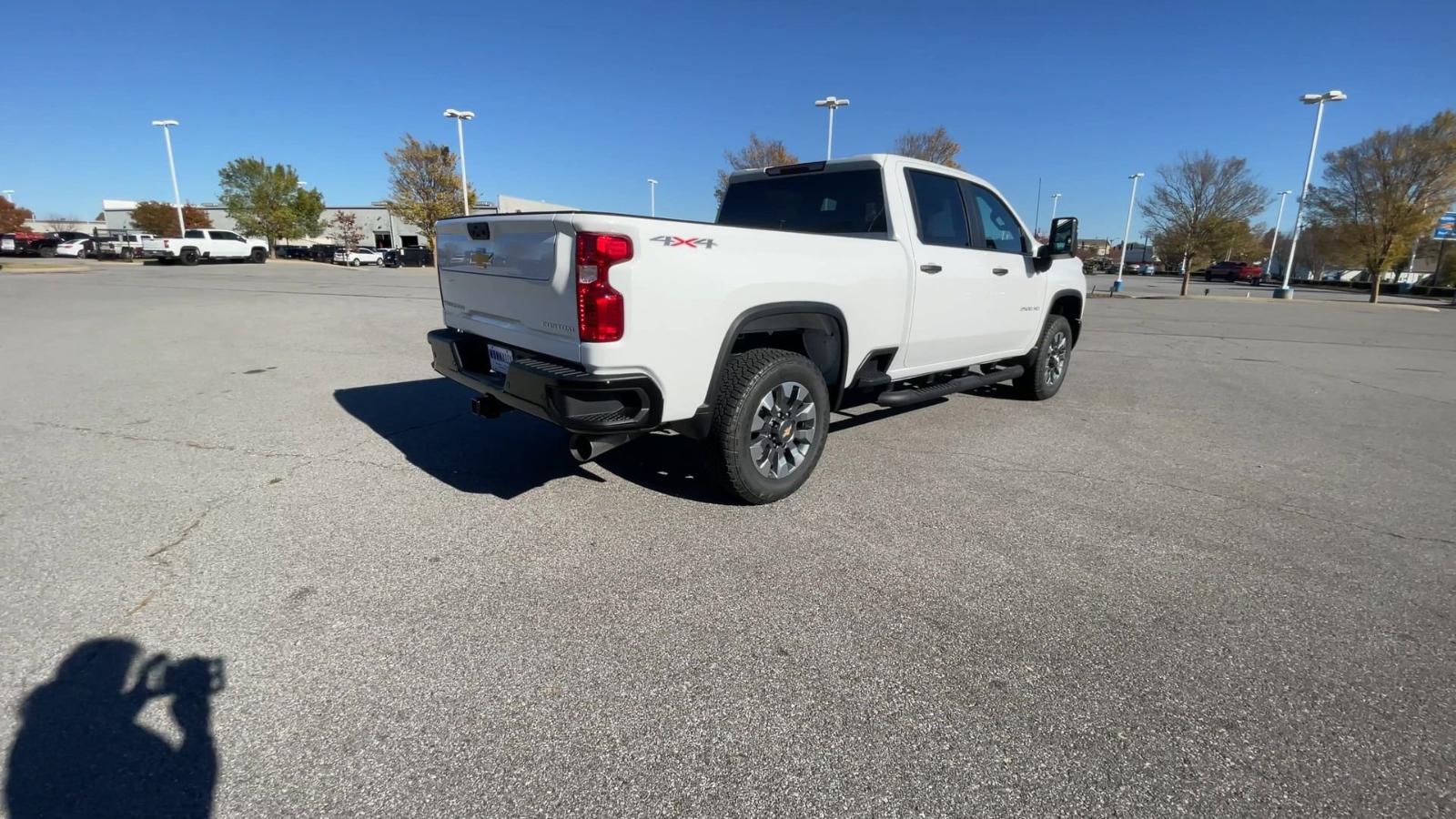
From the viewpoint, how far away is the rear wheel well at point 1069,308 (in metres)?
6.55

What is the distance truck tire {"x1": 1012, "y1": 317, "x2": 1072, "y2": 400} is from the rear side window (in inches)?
75.0

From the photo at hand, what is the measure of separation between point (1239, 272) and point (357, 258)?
231 feet

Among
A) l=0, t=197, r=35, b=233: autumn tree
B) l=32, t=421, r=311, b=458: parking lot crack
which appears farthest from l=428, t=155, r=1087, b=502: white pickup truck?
l=0, t=197, r=35, b=233: autumn tree

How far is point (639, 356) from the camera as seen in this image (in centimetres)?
306

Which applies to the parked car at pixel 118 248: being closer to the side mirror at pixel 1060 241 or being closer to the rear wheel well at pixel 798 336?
the rear wheel well at pixel 798 336

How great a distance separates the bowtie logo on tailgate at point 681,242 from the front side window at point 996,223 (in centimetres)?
302

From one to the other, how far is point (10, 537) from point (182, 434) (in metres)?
1.92

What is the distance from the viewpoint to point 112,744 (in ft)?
6.40

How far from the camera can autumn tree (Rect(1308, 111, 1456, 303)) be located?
84.5ft

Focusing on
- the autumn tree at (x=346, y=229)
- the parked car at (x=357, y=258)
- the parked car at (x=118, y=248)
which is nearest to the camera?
the parked car at (x=118, y=248)

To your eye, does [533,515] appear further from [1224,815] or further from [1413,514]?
[1413,514]

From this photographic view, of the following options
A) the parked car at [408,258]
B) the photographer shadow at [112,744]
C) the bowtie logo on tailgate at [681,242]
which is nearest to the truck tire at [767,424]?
the bowtie logo on tailgate at [681,242]

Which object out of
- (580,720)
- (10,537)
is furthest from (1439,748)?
(10,537)

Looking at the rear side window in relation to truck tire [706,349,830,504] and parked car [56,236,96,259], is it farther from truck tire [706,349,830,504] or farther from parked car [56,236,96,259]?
parked car [56,236,96,259]
